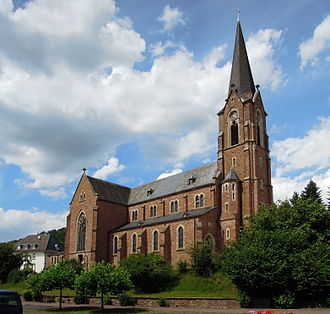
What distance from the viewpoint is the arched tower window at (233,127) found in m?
56.1

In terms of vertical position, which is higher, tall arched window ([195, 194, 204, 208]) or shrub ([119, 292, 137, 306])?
tall arched window ([195, 194, 204, 208])

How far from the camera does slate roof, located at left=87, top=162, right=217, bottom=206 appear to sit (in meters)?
58.3

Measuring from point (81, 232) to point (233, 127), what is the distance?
3189 centimetres

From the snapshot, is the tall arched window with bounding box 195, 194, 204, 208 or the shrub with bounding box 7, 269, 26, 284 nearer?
the tall arched window with bounding box 195, 194, 204, 208

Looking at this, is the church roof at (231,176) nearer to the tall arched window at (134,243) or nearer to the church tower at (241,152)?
the church tower at (241,152)

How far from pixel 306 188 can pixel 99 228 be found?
36.8 metres

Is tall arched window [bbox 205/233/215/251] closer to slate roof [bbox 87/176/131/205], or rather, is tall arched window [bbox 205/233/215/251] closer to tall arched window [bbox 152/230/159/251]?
tall arched window [bbox 152/230/159/251]

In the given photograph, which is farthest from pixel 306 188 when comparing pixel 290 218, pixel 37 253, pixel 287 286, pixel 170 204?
pixel 37 253

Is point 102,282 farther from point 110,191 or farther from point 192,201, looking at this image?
point 110,191

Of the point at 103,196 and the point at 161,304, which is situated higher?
the point at 103,196

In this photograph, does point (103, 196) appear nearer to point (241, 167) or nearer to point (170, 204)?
point (170, 204)

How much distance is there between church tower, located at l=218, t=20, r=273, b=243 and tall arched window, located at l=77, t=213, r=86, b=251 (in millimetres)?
26250

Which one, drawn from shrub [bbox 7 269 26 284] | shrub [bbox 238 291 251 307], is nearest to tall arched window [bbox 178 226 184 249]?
shrub [bbox 238 291 251 307]

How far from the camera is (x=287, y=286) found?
31.0m
